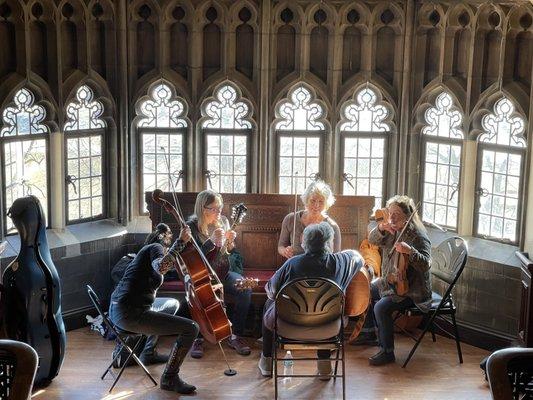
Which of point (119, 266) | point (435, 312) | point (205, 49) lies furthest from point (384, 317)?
point (205, 49)

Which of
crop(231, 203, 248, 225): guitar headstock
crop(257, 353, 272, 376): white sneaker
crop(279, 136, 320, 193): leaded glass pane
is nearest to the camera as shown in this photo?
crop(257, 353, 272, 376): white sneaker

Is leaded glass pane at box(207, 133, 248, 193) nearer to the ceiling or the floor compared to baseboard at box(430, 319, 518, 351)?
nearer to the ceiling

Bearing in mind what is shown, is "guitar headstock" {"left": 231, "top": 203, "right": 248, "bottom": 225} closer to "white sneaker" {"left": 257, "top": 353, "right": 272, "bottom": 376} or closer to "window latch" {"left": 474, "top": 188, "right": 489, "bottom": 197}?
"white sneaker" {"left": 257, "top": 353, "right": 272, "bottom": 376}

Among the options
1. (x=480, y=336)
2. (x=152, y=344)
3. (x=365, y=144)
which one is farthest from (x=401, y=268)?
(x=152, y=344)

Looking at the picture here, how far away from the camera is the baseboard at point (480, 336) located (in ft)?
27.3

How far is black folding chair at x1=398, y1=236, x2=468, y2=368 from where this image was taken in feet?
25.7

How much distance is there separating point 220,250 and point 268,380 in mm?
1174

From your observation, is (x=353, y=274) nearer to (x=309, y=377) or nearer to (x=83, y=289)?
(x=309, y=377)

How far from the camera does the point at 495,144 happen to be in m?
8.67

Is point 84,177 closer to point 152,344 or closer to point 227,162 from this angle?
point 227,162

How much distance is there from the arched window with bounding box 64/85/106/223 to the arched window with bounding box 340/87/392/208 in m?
2.30

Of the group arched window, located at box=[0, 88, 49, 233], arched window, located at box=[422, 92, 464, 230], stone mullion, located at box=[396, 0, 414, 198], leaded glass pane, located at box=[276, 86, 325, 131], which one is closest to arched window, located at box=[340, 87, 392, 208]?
stone mullion, located at box=[396, 0, 414, 198]

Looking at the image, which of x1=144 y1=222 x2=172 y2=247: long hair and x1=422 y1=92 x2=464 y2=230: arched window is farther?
x1=422 y1=92 x2=464 y2=230: arched window

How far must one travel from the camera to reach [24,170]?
876 cm
